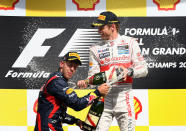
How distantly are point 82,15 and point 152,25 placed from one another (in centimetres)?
90

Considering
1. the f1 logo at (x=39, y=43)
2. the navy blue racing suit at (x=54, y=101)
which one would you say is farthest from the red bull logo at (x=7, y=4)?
the navy blue racing suit at (x=54, y=101)

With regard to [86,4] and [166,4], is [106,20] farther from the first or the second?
[166,4]

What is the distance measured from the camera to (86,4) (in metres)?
4.36

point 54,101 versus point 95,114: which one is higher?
point 54,101

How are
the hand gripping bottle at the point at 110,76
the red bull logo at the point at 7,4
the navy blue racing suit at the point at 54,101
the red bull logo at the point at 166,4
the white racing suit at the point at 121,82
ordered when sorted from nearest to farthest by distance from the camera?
1. the navy blue racing suit at the point at 54,101
2. the hand gripping bottle at the point at 110,76
3. the white racing suit at the point at 121,82
4. the red bull logo at the point at 7,4
5. the red bull logo at the point at 166,4

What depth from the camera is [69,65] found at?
111 inches

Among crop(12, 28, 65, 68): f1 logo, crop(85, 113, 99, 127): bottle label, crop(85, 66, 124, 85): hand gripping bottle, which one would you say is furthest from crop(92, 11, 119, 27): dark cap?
crop(12, 28, 65, 68): f1 logo

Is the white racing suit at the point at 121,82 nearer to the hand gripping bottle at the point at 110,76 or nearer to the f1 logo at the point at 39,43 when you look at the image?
the hand gripping bottle at the point at 110,76

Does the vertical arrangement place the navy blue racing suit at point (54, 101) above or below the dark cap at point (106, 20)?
below

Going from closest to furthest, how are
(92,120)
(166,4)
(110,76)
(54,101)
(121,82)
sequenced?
1. (54,101)
2. (92,120)
3. (110,76)
4. (121,82)
5. (166,4)

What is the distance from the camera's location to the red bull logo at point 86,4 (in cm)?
436

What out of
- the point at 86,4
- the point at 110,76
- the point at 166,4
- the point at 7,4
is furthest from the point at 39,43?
the point at 166,4

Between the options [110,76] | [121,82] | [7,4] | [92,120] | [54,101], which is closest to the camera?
[54,101]

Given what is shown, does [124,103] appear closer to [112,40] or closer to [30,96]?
[112,40]
